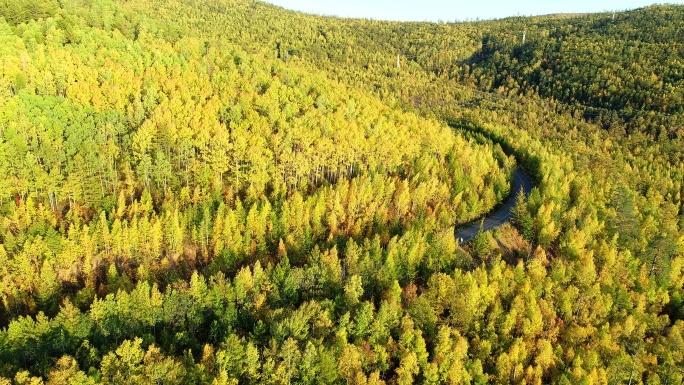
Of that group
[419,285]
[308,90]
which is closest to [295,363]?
[419,285]

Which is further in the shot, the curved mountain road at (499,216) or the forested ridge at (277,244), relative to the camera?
the curved mountain road at (499,216)

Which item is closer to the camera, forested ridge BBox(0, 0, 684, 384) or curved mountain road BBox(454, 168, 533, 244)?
forested ridge BBox(0, 0, 684, 384)

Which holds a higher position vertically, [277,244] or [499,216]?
[277,244]

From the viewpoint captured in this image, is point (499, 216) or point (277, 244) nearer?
point (277, 244)

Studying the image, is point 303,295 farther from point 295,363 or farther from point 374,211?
point 374,211
